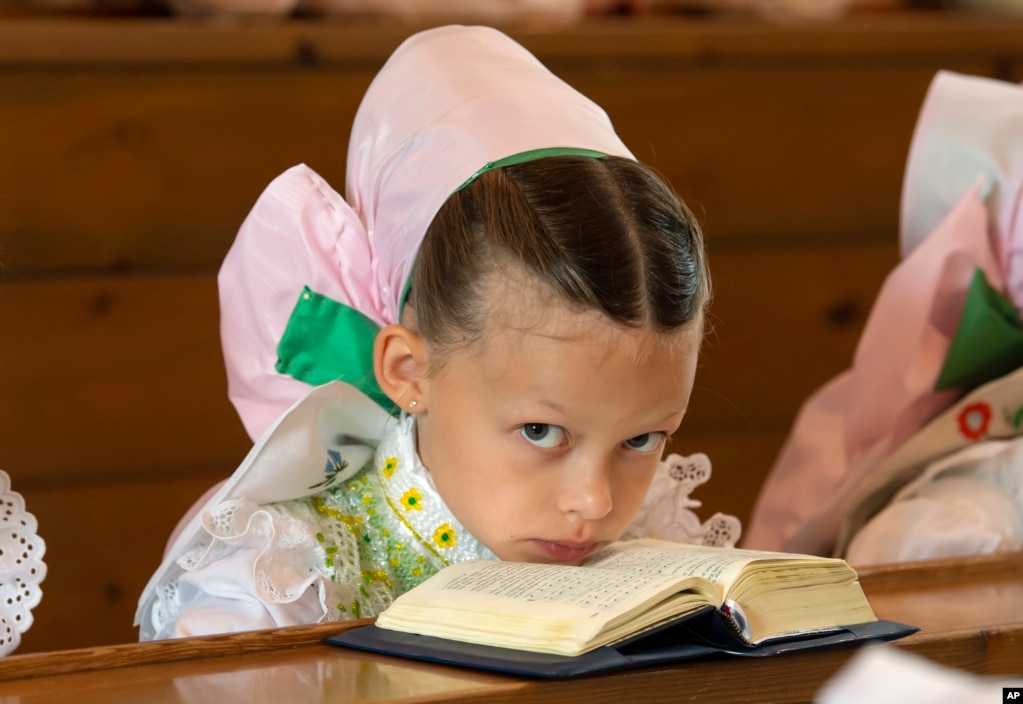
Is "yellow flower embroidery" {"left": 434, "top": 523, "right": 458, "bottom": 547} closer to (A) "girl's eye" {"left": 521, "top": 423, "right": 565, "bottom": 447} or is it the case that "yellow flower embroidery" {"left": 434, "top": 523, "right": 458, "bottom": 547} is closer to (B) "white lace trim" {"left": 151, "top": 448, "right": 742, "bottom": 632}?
(B) "white lace trim" {"left": 151, "top": 448, "right": 742, "bottom": 632}

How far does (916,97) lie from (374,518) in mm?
1263

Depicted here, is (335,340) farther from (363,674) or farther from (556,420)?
(363,674)

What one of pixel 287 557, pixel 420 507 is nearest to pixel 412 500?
pixel 420 507

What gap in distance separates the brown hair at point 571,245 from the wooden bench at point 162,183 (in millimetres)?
522

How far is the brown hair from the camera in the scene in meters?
0.90

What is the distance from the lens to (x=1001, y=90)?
147 cm

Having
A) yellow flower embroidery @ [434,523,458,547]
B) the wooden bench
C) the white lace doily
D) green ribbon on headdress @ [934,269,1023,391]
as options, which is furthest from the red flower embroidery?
the white lace doily

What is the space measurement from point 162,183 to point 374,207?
0.63m

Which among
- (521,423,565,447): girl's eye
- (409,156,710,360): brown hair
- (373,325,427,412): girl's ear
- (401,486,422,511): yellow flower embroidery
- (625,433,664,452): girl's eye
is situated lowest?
(401,486,422,511): yellow flower embroidery

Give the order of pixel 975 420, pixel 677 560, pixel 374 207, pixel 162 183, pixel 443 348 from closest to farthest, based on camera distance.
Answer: pixel 677 560 < pixel 443 348 < pixel 374 207 < pixel 975 420 < pixel 162 183

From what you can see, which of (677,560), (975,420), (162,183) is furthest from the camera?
(162,183)

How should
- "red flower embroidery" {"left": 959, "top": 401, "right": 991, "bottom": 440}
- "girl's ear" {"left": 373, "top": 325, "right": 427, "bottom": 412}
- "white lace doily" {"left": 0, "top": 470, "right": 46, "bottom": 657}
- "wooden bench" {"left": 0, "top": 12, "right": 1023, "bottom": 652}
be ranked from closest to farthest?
"white lace doily" {"left": 0, "top": 470, "right": 46, "bottom": 657} → "girl's ear" {"left": 373, "top": 325, "right": 427, "bottom": 412} → "red flower embroidery" {"left": 959, "top": 401, "right": 991, "bottom": 440} → "wooden bench" {"left": 0, "top": 12, "right": 1023, "bottom": 652}

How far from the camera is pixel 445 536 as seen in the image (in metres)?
1.02

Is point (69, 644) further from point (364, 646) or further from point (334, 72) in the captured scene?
point (364, 646)
